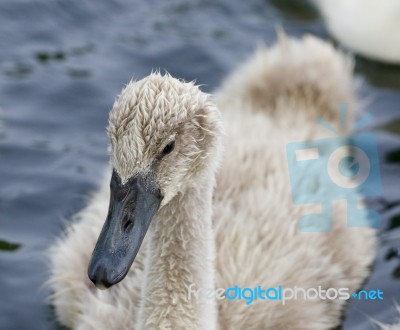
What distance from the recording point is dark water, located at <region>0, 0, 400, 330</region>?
5242 mm

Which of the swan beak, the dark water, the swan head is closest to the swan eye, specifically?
the swan head

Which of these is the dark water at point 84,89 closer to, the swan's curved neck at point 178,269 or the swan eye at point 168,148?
the swan's curved neck at point 178,269

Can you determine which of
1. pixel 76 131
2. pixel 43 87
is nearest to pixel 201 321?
pixel 76 131

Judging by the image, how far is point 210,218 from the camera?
404 centimetres

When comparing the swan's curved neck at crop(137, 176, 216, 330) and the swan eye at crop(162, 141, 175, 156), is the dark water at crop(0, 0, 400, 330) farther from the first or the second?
the swan eye at crop(162, 141, 175, 156)

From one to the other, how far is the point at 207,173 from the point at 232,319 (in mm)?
764

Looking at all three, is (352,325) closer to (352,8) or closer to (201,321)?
(201,321)

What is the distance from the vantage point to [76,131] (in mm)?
6441

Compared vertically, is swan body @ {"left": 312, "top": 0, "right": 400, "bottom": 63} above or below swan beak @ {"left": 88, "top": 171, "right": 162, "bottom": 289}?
above

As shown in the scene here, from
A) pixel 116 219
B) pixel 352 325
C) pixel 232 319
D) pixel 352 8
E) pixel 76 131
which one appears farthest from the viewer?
pixel 352 8

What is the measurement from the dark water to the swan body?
0.15 m

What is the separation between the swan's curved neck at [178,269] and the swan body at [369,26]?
3578mm

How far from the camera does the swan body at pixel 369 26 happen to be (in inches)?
280

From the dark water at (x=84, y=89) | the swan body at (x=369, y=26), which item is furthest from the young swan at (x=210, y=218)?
the swan body at (x=369, y=26)
